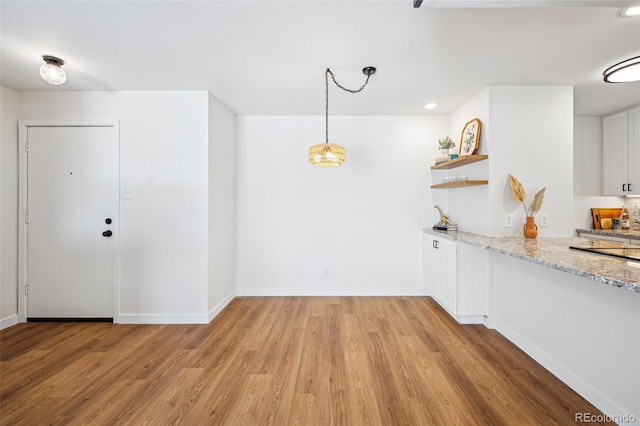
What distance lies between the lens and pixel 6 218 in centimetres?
276

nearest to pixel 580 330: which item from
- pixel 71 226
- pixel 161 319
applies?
pixel 161 319

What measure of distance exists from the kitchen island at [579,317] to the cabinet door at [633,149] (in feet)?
6.33

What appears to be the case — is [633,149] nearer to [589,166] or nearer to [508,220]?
[589,166]

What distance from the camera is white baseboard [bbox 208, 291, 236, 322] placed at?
292 cm

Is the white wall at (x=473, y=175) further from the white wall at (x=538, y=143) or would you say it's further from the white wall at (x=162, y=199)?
the white wall at (x=162, y=199)

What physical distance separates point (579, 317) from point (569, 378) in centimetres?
45

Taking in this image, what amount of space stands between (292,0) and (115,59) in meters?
1.71

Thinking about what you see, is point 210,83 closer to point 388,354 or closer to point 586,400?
point 388,354

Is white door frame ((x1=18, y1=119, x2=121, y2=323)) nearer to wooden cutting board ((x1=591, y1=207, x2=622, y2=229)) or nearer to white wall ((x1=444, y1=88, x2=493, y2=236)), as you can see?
white wall ((x1=444, y1=88, x2=493, y2=236))

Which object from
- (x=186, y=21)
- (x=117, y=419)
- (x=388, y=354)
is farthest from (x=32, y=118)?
(x=388, y=354)

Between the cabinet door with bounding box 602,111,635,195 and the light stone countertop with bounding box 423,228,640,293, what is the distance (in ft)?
6.78

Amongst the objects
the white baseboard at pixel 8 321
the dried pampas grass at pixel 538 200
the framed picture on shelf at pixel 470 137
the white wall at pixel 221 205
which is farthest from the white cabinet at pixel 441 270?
the white baseboard at pixel 8 321

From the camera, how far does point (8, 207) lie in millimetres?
2775

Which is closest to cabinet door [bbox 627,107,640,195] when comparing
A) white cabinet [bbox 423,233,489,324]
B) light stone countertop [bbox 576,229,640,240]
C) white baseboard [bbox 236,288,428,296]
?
light stone countertop [bbox 576,229,640,240]
